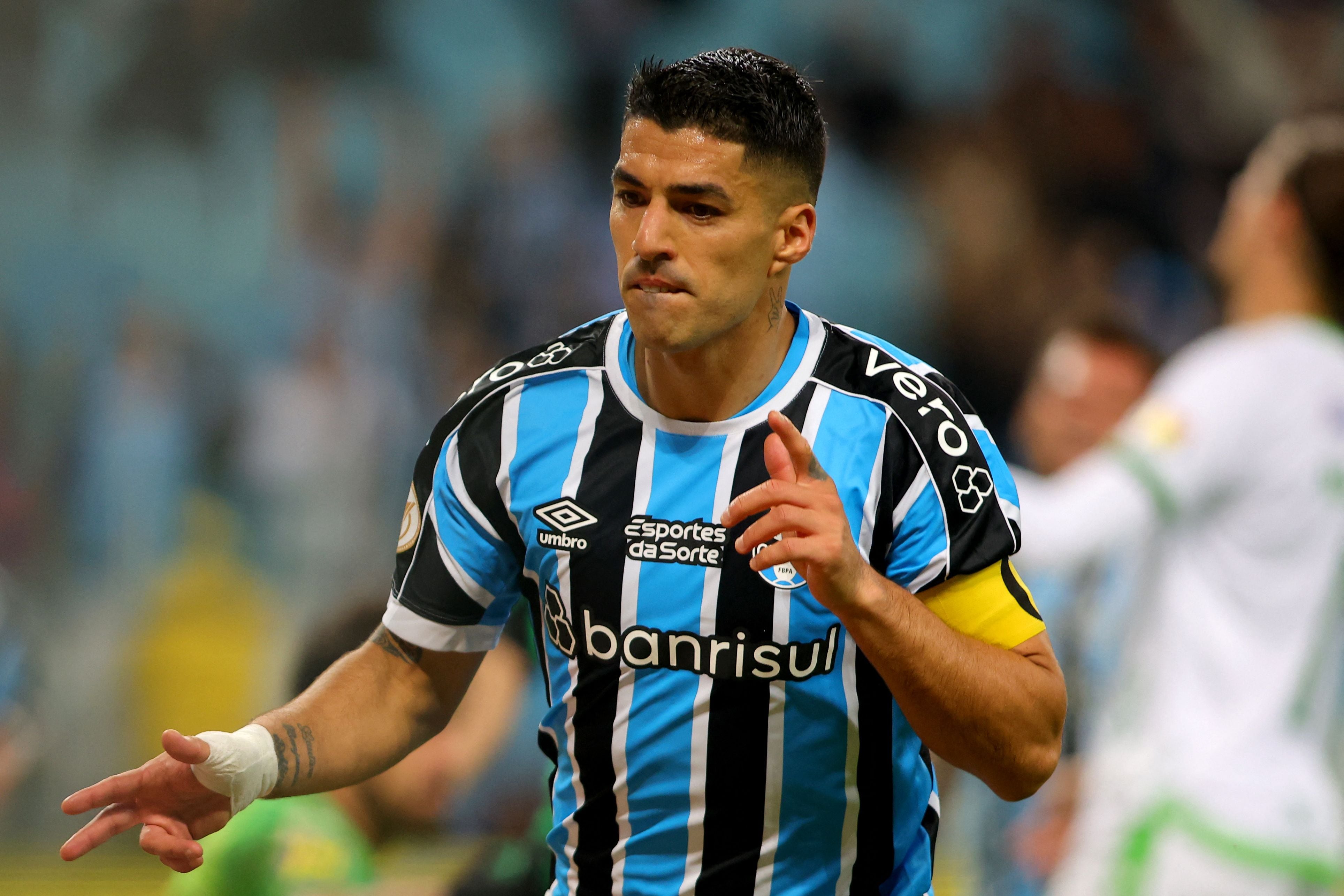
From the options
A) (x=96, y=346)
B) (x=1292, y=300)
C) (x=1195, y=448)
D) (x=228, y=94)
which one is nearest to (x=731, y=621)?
(x=1195, y=448)

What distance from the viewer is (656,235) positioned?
218 centimetres

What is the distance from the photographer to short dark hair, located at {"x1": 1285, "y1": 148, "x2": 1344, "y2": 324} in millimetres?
3475

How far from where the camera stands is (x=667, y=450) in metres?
2.33

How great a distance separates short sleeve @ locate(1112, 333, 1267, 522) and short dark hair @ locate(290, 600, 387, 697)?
1905 millimetres

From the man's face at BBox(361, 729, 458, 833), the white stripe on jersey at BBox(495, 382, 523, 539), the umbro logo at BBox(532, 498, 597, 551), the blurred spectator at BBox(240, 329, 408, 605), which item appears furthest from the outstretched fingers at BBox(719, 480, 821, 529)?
the blurred spectator at BBox(240, 329, 408, 605)

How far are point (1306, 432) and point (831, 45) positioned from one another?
5513 millimetres

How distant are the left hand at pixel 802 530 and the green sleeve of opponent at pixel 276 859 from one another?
179 cm

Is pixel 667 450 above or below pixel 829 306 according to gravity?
below

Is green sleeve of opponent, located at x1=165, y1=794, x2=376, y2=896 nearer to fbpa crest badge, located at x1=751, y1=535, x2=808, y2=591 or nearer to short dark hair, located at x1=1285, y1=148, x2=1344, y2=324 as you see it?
fbpa crest badge, located at x1=751, y1=535, x2=808, y2=591

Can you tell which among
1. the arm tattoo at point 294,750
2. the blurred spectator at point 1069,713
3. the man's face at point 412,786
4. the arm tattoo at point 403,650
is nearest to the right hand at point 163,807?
the arm tattoo at point 294,750

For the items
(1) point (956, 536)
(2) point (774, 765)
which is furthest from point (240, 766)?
Answer: (1) point (956, 536)

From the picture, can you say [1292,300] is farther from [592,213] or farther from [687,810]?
[592,213]

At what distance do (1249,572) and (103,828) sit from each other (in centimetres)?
264

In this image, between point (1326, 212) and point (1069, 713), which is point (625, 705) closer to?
point (1326, 212)
